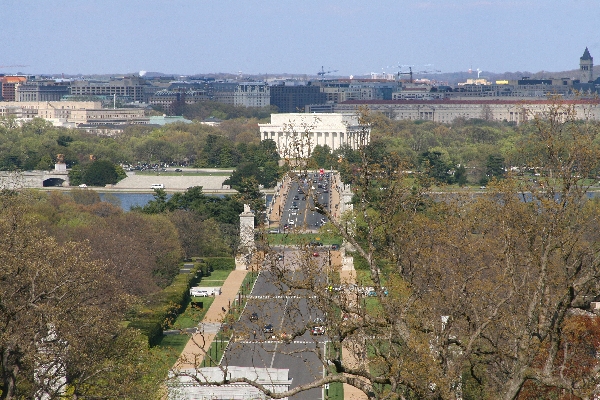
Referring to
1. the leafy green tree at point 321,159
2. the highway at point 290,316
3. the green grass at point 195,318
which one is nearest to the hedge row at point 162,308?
the green grass at point 195,318

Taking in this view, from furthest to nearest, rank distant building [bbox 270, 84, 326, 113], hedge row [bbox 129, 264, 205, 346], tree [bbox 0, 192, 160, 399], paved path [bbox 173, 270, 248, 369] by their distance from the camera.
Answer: distant building [bbox 270, 84, 326, 113] < hedge row [bbox 129, 264, 205, 346] < paved path [bbox 173, 270, 248, 369] < tree [bbox 0, 192, 160, 399]

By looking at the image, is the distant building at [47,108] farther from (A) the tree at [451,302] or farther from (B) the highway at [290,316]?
(A) the tree at [451,302]

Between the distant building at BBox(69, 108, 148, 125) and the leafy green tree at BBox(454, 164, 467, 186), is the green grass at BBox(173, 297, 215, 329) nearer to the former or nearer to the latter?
the leafy green tree at BBox(454, 164, 467, 186)

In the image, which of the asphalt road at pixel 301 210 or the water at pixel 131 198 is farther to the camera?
the water at pixel 131 198

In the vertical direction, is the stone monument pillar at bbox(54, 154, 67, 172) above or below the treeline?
below

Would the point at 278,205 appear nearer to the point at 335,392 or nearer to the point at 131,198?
the point at 131,198

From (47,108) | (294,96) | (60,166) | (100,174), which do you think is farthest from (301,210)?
(294,96)

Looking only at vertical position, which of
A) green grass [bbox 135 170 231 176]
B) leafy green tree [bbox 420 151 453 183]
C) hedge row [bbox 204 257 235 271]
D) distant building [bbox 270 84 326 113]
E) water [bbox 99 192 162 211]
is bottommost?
water [bbox 99 192 162 211]

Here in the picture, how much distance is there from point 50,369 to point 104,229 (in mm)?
22776

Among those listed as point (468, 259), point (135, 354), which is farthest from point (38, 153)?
point (468, 259)

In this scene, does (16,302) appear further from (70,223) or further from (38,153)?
(38,153)

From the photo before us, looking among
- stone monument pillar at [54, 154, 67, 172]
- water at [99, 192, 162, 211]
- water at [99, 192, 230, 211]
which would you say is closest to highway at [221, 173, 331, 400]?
water at [99, 192, 230, 211]

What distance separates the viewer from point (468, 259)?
1755cm

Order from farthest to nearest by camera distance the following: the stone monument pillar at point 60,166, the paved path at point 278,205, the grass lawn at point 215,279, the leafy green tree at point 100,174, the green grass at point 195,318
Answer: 1. the stone monument pillar at point 60,166
2. the leafy green tree at point 100,174
3. the paved path at point 278,205
4. the grass lawn at point 215,279
5. the green grass at point 195,318
